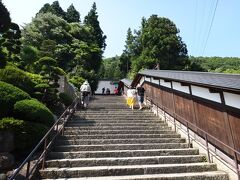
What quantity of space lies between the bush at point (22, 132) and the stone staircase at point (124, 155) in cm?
83

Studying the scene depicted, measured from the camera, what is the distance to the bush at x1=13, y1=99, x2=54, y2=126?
357 inches

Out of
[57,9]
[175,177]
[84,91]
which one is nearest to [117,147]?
[175,177]

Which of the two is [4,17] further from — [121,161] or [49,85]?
[121,161]

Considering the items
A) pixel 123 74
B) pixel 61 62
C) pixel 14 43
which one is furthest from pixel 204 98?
pixel 123 74

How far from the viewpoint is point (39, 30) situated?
33094 millimetres

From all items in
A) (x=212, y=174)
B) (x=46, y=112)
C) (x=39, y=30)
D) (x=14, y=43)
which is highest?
(x=39, y=30)

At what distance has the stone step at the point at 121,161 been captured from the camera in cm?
739

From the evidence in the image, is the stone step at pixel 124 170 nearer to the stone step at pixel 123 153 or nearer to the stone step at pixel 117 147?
the stone step at pixel 123 153

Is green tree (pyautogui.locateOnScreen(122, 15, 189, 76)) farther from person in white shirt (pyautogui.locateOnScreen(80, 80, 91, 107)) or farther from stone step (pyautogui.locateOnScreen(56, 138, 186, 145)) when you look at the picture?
stone step (pyautogui.locateOnScreen(56, 138, 186, 145))

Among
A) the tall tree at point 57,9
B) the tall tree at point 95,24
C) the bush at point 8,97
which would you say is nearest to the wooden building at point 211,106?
the bush at point 8,97

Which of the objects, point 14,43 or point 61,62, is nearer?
point 14,43

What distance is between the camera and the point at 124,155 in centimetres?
827

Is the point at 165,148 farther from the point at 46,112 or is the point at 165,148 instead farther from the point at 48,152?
the point at 46,112

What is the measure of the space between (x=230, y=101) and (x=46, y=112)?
22.4 ft
